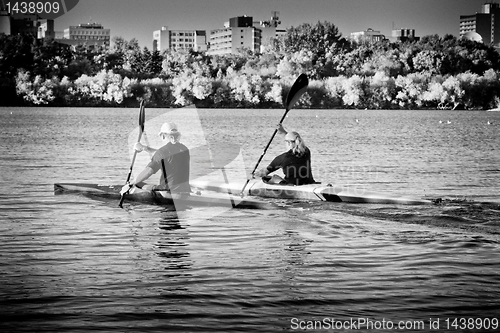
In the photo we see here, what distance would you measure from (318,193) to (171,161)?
3.49 metres

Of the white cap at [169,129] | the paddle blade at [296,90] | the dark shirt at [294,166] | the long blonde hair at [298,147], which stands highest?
the paddle blade at [296,90]

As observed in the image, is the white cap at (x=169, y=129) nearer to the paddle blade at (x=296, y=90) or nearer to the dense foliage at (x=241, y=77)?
the paddle blade at (x=296, y=90)

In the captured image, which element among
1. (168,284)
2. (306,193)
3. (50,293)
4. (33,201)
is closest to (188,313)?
(168,284)

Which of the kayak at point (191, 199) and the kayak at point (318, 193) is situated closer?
the kayak at point (191, 199)

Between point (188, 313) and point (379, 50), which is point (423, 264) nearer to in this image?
point (188, 313)

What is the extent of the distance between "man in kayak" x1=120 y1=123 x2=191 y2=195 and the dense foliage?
111 metres

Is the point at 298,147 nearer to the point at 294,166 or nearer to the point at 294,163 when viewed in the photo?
the point at 294,163

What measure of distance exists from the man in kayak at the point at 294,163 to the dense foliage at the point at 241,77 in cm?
11061

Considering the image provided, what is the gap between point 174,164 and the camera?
60.8ft

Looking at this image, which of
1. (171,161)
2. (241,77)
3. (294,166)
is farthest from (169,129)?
(241,77)

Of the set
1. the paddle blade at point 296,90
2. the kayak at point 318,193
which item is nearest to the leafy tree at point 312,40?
the paddle blade at point 296,90

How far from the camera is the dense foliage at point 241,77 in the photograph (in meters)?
129

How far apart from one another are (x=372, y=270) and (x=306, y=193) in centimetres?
640

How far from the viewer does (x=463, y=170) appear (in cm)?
3447
